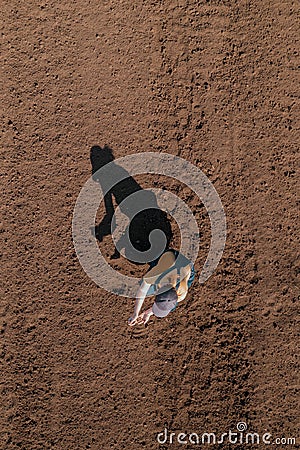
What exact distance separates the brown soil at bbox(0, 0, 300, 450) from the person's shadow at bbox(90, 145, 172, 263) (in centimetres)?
14

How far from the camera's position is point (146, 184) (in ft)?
18.6

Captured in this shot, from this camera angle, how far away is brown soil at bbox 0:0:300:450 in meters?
5.51

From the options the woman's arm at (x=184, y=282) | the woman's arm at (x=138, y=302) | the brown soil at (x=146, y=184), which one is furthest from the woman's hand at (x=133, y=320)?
the woman's arm at (x=184, y=282)

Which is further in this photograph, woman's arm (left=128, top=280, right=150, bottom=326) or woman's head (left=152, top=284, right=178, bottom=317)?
woman's arm (left=128, top=280, right=150, bottom=326)

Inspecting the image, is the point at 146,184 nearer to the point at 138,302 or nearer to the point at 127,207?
the point at 127,207

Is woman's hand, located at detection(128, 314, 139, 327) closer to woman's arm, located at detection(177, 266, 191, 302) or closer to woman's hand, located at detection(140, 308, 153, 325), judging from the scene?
woman's hand, located at detection(140, 308, 153, 325)

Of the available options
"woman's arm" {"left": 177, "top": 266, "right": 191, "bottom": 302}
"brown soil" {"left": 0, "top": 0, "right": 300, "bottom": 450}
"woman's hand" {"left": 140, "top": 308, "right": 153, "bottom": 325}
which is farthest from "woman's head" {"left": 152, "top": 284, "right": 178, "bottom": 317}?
"brown soil" {"left": 0, "top": 0, "right": 300, "bottom": 450}

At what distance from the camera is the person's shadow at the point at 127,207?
221 inches

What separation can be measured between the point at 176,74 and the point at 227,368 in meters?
3.73

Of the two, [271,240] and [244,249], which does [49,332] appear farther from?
[271,240]

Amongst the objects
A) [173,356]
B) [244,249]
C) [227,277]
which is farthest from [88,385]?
[244,249]

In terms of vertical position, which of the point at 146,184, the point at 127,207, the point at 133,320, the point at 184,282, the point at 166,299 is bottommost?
the point at 166,299

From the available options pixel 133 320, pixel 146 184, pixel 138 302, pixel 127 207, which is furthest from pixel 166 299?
pixel 146 184

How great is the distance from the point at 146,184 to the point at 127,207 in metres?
0.38
